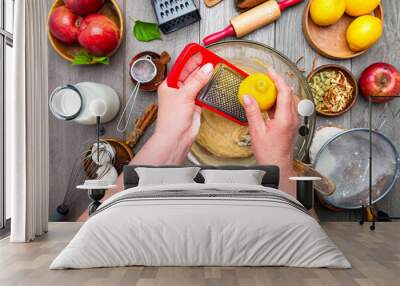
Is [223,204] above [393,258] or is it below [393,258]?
above

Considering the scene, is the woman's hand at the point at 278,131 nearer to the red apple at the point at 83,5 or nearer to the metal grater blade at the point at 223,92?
the metal grater blade at the point at 223,92

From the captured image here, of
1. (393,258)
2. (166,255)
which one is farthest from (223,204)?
(393,258)

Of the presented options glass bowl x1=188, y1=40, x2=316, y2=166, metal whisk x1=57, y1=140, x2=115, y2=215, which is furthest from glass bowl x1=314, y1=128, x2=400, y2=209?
metal whisk x1=57, y1=140, x2=115, y2=215

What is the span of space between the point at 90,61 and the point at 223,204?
7.60 ft

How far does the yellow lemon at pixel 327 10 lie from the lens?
4.48m

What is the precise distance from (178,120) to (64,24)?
4.34 feet

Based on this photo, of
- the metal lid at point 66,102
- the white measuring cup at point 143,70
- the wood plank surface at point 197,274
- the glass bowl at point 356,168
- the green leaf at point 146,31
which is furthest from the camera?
the green leaf at point 146,31

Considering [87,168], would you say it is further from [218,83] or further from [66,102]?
[218,83]

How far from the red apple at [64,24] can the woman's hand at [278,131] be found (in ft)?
5.38

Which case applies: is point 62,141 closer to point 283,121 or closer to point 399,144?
point 283,121

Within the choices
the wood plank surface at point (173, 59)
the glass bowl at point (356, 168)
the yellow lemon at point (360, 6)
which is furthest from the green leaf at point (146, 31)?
the glass bowl at point (356, 168)

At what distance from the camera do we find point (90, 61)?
4.67 m

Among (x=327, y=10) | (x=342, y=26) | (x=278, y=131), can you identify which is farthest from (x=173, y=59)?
(x=342, y=26)

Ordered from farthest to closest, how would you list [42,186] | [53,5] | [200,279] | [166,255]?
[53,5], [42,186], [166,255], [200,279]
